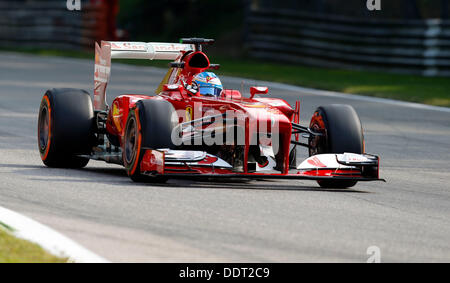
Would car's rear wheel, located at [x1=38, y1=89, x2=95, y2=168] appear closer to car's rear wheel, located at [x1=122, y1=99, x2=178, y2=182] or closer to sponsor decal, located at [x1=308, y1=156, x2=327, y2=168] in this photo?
car's rear wheel, located at [x1=122, y1=99, x2=178, y2=182]

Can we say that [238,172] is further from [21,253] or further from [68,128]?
[21,253]

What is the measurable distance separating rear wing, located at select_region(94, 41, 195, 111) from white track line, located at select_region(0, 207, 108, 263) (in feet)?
12.4

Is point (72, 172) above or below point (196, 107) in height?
below

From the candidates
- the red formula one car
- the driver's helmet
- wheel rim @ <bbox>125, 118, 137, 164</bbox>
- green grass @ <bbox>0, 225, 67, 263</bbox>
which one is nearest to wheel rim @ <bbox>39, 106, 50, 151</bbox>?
the red formula one car

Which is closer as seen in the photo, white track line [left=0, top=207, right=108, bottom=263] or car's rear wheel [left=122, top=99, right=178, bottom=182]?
white track line [left=0, top=207, right=108, bottom=263]

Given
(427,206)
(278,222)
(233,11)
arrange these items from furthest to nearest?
(233,11), (427,206), (278,222)

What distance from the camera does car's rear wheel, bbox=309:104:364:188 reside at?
33.2 feet

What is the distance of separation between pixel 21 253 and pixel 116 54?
526 cm

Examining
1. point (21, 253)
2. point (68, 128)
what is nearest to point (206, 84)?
point (68, 128)

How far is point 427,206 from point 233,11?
35254mm

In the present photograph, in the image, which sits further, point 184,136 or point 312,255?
point 184,136

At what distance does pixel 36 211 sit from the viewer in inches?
316

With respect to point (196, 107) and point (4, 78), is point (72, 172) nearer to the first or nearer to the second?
point (196, 107)
